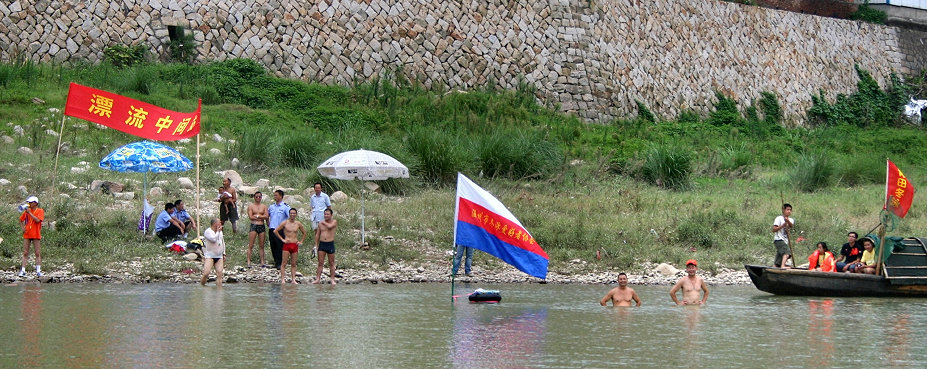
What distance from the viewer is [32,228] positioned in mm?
19203

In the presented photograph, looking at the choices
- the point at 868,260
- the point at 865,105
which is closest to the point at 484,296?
the point at 868,260

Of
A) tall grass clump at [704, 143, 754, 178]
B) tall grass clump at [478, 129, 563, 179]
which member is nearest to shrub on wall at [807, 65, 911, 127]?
tall grass clump at [704, 143, 754, 178]

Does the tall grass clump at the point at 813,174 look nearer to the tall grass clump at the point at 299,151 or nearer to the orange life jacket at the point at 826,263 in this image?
the orange life jacket at the point at 826,263

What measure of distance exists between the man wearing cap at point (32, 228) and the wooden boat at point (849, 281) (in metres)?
10.6

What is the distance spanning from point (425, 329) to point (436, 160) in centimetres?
1202

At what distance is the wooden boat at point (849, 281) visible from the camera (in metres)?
19.8

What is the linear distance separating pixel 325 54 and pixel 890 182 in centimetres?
1647

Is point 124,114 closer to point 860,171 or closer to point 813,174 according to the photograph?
point 813,174

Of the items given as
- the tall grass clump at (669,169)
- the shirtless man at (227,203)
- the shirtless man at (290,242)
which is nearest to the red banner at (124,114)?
the shirtless man at (227,203)

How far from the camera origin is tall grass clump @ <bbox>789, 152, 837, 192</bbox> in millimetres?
30938

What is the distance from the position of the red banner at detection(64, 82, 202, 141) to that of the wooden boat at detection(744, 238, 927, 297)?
31.0 feet

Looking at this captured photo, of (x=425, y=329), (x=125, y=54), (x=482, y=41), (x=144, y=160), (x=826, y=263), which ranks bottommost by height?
(x=425, y=329)

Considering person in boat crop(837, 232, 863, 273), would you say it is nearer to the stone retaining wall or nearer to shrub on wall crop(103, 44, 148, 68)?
the stone retaining wall

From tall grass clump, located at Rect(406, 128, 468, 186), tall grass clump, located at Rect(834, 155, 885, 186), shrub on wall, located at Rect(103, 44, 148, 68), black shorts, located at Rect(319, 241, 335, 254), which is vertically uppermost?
shrub on wall, located at Rect(103, 44, 148, 68)
